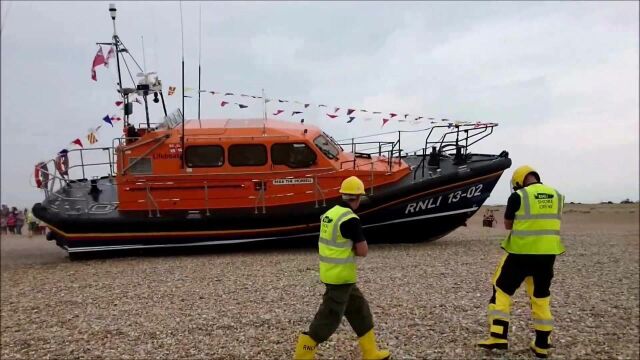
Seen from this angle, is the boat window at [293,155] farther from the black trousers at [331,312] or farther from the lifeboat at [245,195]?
the black trousers at [331,312]

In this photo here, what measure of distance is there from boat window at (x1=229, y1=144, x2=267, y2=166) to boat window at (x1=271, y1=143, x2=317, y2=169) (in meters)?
0.22

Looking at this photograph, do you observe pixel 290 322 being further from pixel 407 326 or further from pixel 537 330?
pixel 537 330

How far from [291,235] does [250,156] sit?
1738mm

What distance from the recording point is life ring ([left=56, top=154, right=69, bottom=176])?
10.0 m

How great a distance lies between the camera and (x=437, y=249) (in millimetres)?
8578

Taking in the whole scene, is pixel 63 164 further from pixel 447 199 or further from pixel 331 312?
pixel 331 312

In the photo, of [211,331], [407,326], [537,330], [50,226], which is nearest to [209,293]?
[211,331]

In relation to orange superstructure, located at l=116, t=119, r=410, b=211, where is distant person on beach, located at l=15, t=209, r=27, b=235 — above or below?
below

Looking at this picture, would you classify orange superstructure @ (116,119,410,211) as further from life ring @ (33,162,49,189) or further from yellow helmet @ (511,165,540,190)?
yellow helmet @ (511,165,540,190)

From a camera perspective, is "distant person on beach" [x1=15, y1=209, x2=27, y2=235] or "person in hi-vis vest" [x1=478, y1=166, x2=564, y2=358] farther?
"distant person on beach" [x1=15, y1=209, x2=27, y2=235]

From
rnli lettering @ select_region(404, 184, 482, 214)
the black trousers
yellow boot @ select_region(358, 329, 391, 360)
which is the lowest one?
yellow boot @ select_region(358, 329, 391, 360)

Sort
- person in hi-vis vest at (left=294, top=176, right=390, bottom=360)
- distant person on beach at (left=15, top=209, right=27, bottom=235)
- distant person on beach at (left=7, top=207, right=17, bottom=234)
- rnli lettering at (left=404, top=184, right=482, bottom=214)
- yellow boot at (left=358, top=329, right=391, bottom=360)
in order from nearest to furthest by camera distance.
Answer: person in hi-vis vest at (left=294, top=176, right=390, bottom=360)
yellow boot at (left=358, top=329, right=391, bottom=360)
rnli lettering at (left=404, top=184, right=482, bottom=214)
distant person on beach at (left=7, top=207, right=17, bottom=234)
distant person on beach at (left=15, top=209, right=27, bottom=235)

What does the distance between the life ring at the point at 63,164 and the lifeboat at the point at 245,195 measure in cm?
106

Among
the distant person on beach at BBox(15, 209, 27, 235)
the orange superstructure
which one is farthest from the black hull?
the distant person on beach at BBox(15, 209, 27, 235)
